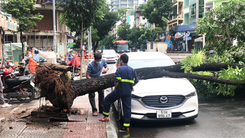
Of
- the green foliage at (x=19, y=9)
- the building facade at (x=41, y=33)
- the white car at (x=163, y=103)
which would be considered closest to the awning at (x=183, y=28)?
the building facade at (x=41, y=33)

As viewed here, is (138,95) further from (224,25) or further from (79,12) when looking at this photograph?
(79,12)

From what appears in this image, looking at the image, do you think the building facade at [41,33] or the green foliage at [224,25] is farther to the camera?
the building facade at [41,33]

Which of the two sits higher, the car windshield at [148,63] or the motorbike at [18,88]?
the car windshield at [148,63]

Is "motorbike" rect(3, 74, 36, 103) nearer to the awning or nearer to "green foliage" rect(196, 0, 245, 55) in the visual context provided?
"green foliage" rect(196, 0, 245, 55)

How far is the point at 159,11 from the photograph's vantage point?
52.2 meters

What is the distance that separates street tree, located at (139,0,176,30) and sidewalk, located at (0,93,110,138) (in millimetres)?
47797

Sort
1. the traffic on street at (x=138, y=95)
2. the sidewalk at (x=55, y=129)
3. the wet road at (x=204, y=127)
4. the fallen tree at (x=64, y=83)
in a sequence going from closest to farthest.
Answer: the sidewalk at (x=55, y=129) < the wet road at (x=204, y=127) < the traffic on street at (x=138, y=95) < the fallen tree at (x=64, y=83)

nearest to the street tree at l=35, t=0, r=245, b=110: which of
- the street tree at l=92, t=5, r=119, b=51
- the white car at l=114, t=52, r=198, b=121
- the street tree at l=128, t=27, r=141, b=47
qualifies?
the white car at l=114, t=52, r=198, b=121

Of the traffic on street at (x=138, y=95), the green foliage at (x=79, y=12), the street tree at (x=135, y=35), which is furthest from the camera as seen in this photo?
the street tree at (x=135, y=35)

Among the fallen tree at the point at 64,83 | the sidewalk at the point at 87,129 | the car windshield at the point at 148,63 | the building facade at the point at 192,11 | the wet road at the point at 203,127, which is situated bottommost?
the wet road at the point at 203,127

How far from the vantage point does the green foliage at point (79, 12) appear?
469 inches

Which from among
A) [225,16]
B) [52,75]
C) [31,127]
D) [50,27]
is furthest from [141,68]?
[50,27]

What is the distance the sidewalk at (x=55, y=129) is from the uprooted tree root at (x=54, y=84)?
517 millimetres

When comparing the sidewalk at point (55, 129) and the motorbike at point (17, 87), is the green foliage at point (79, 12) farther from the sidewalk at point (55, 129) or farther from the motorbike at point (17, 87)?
the sidewalk at point (55, 129)
